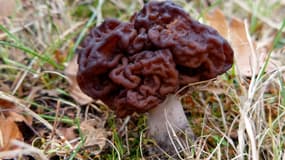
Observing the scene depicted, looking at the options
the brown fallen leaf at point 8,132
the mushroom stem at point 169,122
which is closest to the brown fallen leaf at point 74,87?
the brown fallen leaf at point 8,132

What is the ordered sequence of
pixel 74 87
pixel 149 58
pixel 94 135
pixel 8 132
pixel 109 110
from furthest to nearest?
pixel 74 87 → pixel 109 110 → pixel 94 135 → pixel 8 132 → pixel 149 58

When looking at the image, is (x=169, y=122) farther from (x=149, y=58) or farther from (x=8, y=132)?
(x=8, y=132)

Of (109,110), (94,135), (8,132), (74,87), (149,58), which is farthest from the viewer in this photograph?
(74,87)

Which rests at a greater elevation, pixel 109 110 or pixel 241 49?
pixel 241 49

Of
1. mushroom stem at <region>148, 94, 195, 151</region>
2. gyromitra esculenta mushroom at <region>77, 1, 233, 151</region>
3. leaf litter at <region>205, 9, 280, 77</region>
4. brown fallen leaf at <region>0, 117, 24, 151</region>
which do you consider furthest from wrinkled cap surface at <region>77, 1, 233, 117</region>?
brown fallen leaf at <region>0, 117, 24, 151</region>

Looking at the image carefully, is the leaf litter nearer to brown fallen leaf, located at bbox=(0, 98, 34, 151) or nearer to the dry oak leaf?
the dry oak leaf

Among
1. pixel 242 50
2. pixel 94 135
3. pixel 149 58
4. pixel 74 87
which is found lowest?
pixel 94 135

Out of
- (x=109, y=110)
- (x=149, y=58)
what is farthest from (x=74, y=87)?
(x=149, y=58)
